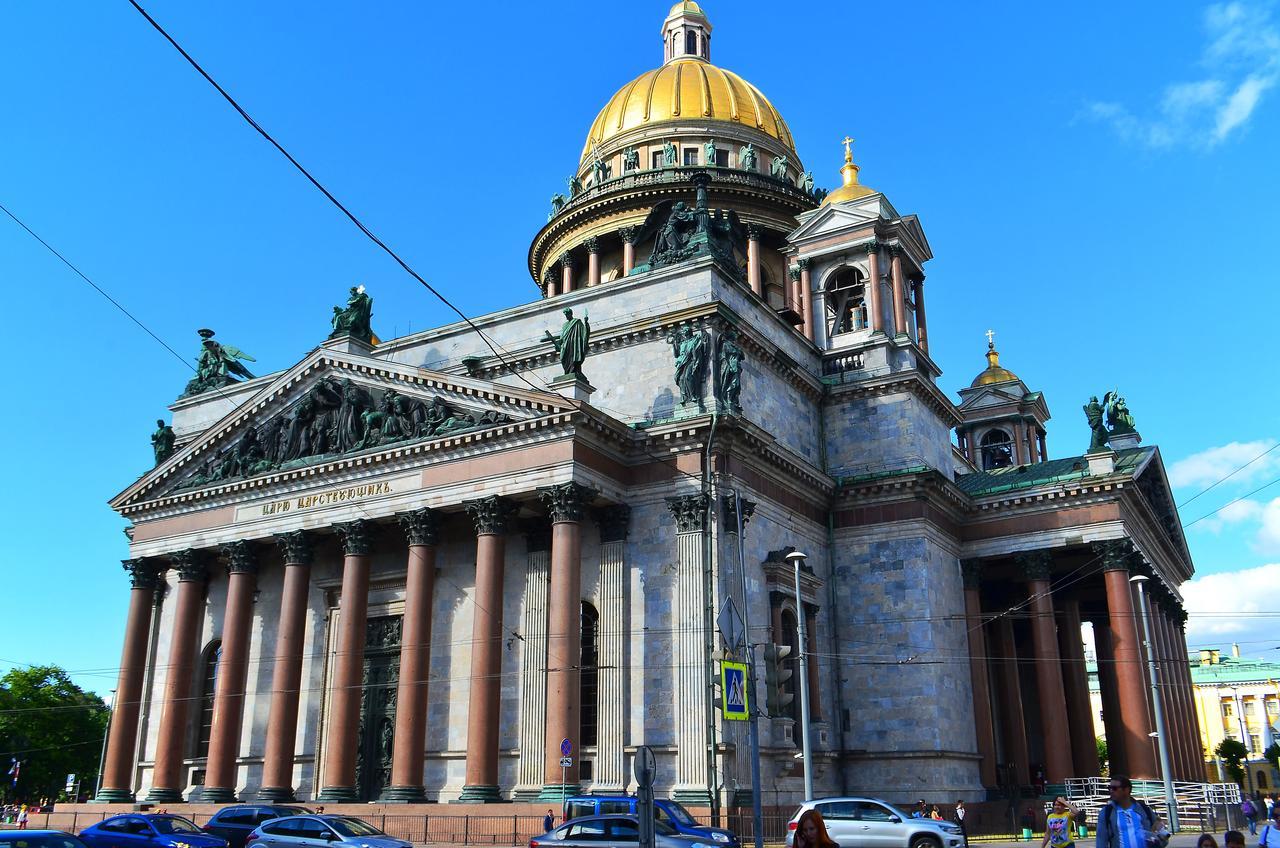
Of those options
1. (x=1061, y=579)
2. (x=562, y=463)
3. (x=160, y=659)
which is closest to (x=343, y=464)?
(x=562, y=463)

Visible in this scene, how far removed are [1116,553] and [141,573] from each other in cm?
3440

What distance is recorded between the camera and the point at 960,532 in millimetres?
42156

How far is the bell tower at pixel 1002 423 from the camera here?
5811 centimetres

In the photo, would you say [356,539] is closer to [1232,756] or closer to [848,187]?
[848,187]

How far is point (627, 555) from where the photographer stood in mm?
33562

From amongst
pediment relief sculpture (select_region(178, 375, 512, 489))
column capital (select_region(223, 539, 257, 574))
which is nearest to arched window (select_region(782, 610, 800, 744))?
pediment relief sculpture (select_region(178, 375, 512, 489))

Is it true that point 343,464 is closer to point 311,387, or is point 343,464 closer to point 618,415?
point 311,387

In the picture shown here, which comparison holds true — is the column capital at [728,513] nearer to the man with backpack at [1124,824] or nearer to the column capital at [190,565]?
the column capital at [190,565]

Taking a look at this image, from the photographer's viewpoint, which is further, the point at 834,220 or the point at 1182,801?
the point at 834,220

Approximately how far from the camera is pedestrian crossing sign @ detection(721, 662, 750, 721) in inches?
800

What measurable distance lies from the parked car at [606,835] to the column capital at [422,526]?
13764 millimetres

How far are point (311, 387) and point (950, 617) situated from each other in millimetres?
23358

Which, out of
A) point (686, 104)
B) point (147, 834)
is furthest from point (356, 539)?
point (686, 104)

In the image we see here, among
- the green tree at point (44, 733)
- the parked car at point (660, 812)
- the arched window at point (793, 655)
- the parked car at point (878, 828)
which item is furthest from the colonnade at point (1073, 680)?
the green tree at point (44, 733)
